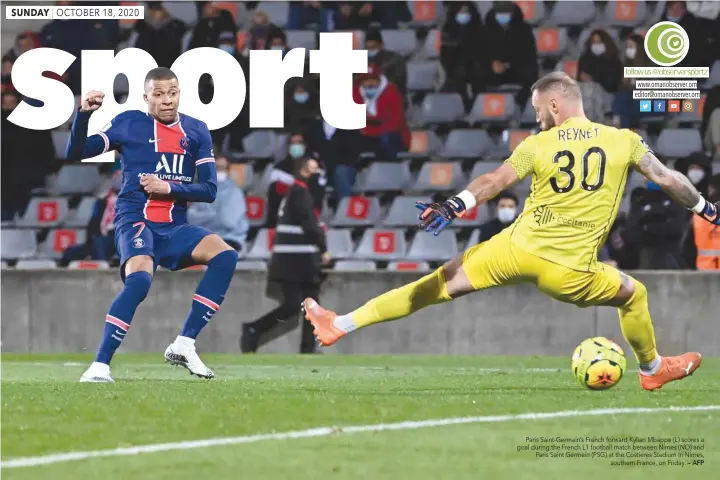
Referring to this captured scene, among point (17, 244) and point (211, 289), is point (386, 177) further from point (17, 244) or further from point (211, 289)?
point (211, 289)

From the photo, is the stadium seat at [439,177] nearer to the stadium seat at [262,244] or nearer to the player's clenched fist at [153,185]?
the stadium seat at [262,244]

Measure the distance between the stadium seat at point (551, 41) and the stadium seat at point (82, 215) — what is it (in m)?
6.18

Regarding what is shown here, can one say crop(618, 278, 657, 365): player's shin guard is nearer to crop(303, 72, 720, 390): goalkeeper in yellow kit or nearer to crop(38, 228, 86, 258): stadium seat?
crop(303, 72, 720, 390): goalkeeper in yellow kit

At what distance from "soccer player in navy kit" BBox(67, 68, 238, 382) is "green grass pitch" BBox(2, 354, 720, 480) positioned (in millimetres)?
575

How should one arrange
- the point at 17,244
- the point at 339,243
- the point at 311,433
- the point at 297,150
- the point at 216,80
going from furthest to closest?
1. the point at 17,244
2. the point at 216,80
3. the point at 339,243
4. the point at 297,150
5. the point at 311,433

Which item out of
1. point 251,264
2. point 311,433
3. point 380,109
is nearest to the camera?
point 311,433

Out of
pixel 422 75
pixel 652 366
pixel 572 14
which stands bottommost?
pixel 652 366

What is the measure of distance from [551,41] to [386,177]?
303 centimetres

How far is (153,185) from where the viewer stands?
9156 millimetres

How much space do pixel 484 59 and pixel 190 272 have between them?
5.29 metres

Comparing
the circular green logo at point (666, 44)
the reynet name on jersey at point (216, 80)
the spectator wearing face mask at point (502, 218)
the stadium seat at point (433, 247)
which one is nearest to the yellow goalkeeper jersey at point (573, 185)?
the spectator wearing face mask at point (502, 218)

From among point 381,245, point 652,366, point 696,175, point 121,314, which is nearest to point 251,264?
point 381,245

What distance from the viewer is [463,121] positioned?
18.2m

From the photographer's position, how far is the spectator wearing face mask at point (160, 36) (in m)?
18.4
